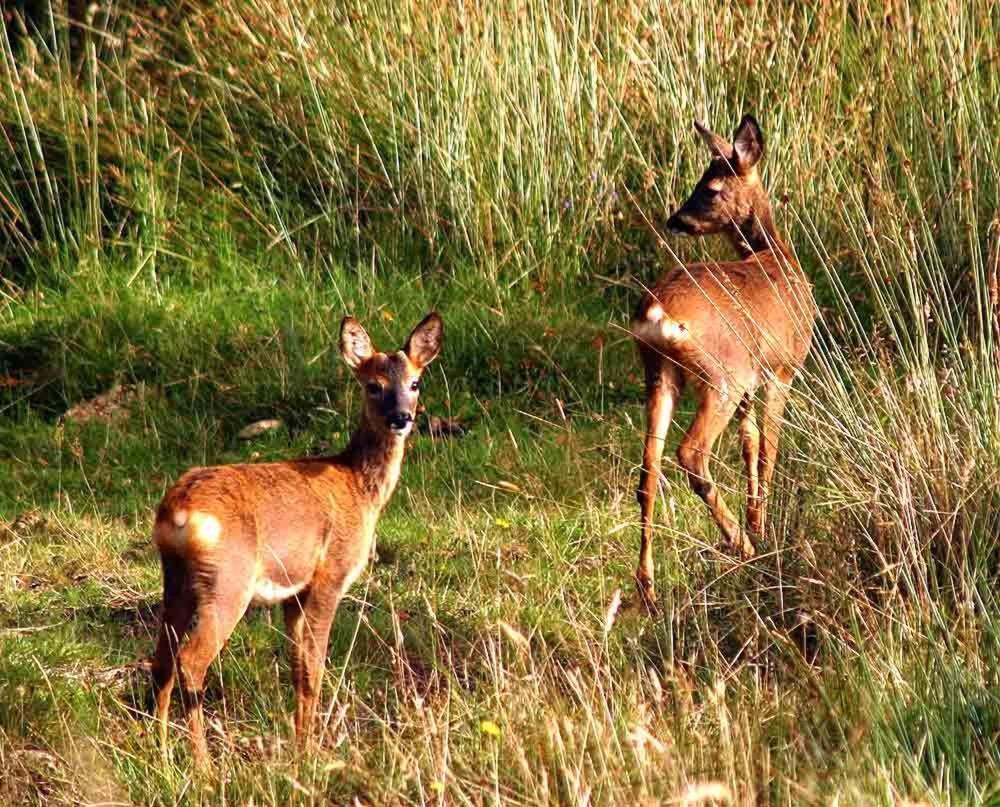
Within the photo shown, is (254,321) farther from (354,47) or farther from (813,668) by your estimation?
(813,668)

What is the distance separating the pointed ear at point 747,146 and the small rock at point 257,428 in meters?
2.21

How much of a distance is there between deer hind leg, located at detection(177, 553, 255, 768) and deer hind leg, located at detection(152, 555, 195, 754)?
0.04m

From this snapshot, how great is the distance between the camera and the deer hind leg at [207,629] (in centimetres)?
499

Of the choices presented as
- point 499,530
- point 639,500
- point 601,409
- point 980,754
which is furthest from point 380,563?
point 980,754

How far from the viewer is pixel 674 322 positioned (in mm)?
6473

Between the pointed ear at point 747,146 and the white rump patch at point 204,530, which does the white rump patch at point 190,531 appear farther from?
the pointed ear at point 747,146

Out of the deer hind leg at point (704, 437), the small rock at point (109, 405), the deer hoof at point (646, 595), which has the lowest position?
the small rock at point (109, 405)

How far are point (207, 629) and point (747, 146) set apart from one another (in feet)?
11.4

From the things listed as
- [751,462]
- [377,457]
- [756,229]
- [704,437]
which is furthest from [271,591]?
[756,229]

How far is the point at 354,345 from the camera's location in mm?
6234

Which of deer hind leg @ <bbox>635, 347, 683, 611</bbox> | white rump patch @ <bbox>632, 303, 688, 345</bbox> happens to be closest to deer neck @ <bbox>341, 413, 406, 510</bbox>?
deer hind leg @ <bbox>635, 347, 683, 611</bbox>

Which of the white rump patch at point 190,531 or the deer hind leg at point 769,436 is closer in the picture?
the white rump patch at point 190,531

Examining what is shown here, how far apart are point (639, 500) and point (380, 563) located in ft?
3.12

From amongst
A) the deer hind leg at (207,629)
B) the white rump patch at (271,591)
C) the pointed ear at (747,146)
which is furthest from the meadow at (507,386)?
the pointed ear at (747,146)
